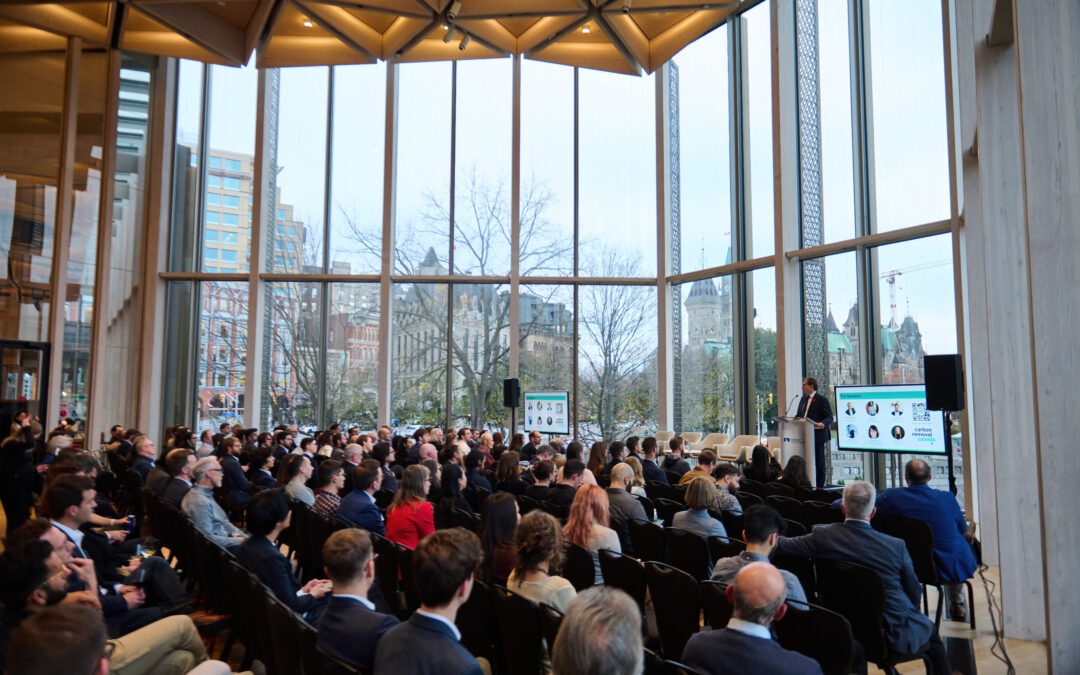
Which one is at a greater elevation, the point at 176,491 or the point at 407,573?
the point at 176,491

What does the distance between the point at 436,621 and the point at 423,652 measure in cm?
12

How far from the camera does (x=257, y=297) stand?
1595cm

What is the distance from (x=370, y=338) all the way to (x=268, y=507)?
42.1 ft

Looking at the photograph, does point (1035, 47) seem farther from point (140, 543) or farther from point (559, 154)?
point (559, 154)

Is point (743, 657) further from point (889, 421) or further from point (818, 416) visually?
point (818, 416)

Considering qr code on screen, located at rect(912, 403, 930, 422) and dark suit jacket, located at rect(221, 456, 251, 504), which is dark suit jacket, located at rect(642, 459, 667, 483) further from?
dark suit jacket, located at rect(221, 456, 251, 504)

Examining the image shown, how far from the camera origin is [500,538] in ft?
13.9

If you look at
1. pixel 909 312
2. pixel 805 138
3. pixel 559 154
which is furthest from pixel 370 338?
pixel 909 312

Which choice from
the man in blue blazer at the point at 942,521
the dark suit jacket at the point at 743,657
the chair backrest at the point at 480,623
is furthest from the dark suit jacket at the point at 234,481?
the dark suit jacket at the point at 743,657

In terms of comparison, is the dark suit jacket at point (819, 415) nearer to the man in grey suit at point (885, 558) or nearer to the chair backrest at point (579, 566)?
the man in grey suit at point (885, 558)

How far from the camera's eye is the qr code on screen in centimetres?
824

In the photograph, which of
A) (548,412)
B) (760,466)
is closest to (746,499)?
(760,466)

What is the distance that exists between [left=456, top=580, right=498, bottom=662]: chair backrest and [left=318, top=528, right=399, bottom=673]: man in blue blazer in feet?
2.23

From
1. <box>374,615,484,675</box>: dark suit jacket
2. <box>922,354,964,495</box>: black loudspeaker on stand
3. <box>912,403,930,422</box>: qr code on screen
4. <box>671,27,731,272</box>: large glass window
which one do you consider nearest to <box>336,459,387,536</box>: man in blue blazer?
<box>374,615,484,675</box>: dark suit jacket
